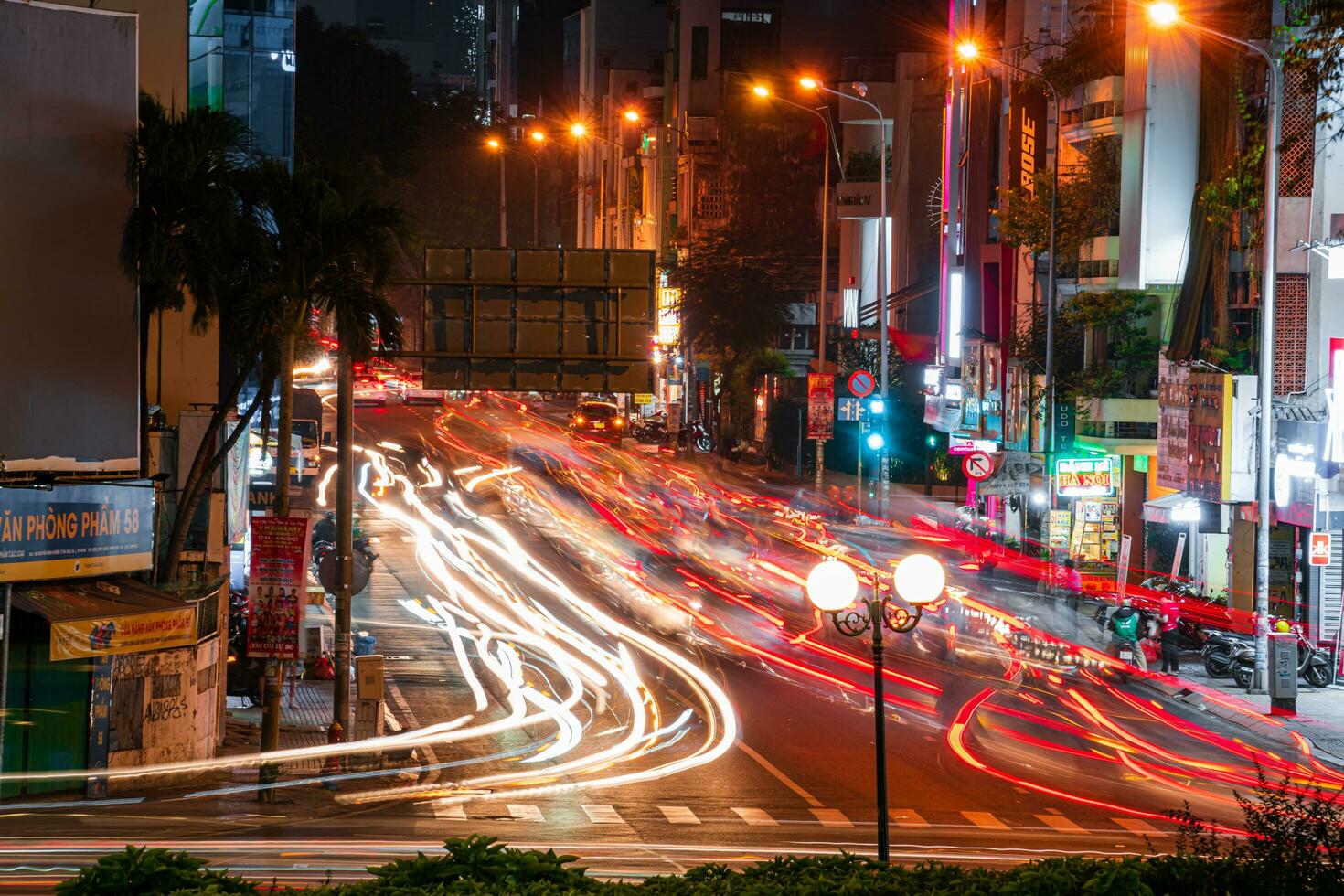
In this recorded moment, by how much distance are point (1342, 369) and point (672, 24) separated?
69695mm

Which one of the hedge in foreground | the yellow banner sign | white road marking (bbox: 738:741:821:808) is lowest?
white road marking (bbox: 738:741:821:808)

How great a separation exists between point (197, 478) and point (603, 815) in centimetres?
849

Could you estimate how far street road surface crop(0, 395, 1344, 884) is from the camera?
19094mm

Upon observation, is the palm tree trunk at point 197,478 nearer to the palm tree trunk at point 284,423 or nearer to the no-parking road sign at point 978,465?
the palm tree trunk at point 284,423

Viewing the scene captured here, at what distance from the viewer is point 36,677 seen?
2169 cm

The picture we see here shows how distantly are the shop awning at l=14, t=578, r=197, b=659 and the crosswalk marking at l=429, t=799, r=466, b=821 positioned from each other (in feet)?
15.2

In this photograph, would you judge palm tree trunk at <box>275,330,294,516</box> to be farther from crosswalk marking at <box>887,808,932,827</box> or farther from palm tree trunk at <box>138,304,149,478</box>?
crosswalk marking at <box>887,808,932,827</box>

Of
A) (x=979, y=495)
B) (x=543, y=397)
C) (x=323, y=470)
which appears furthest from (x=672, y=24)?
(x=979, y=495)

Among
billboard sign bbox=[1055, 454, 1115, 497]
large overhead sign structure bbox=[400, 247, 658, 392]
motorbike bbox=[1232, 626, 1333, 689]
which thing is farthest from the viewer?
billboard sign bbox=[1055, 454, 1115, 497]

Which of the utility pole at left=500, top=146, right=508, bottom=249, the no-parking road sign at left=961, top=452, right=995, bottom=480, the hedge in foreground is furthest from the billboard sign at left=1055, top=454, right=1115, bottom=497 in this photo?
the utility pole at left=500, top=146, right=508, bottom=249

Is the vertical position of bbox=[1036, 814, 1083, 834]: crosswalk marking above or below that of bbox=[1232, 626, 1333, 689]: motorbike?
below

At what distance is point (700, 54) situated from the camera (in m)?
88.6

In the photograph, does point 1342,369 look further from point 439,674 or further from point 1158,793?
point 439,674

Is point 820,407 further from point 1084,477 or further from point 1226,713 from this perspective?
point 1226,713
